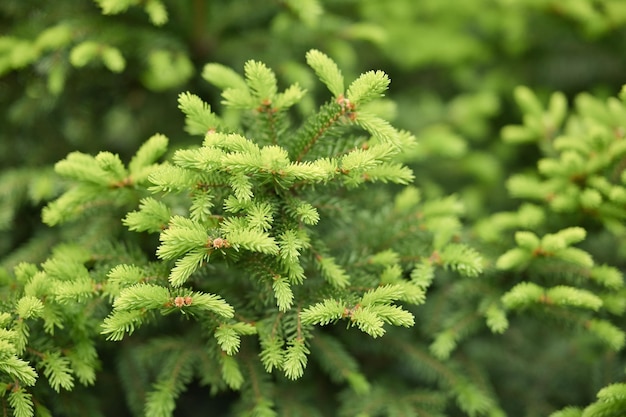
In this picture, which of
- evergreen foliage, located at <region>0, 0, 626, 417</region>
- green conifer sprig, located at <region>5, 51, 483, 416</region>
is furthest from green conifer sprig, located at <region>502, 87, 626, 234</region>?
green conifer sprig, located at <region>5, 51, 483, 416</region>

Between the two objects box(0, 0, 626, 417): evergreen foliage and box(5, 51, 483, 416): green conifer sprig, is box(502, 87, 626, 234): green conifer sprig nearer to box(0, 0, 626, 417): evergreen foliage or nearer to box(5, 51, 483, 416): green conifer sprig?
box(0, 0, 626, 417): evergreen foliage

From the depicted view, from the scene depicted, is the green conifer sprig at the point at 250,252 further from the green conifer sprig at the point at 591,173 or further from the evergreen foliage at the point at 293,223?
the green conifer sprig at the point at 591,173

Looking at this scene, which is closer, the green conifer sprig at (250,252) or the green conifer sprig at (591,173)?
the green conifer sprig at (250,252)

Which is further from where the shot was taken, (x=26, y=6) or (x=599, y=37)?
(x=599, y=37)

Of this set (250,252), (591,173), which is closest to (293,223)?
(250,252)

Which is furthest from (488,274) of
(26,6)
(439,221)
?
(26,6)

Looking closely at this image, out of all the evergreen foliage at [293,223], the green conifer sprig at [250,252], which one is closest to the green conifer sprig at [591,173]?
the evergreen foliage at [293,223]

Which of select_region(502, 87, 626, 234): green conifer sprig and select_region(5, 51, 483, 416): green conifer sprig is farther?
select_region(502, 87, 626, 234): green conifer sprig

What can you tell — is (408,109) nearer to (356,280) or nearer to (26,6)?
(356,280)
